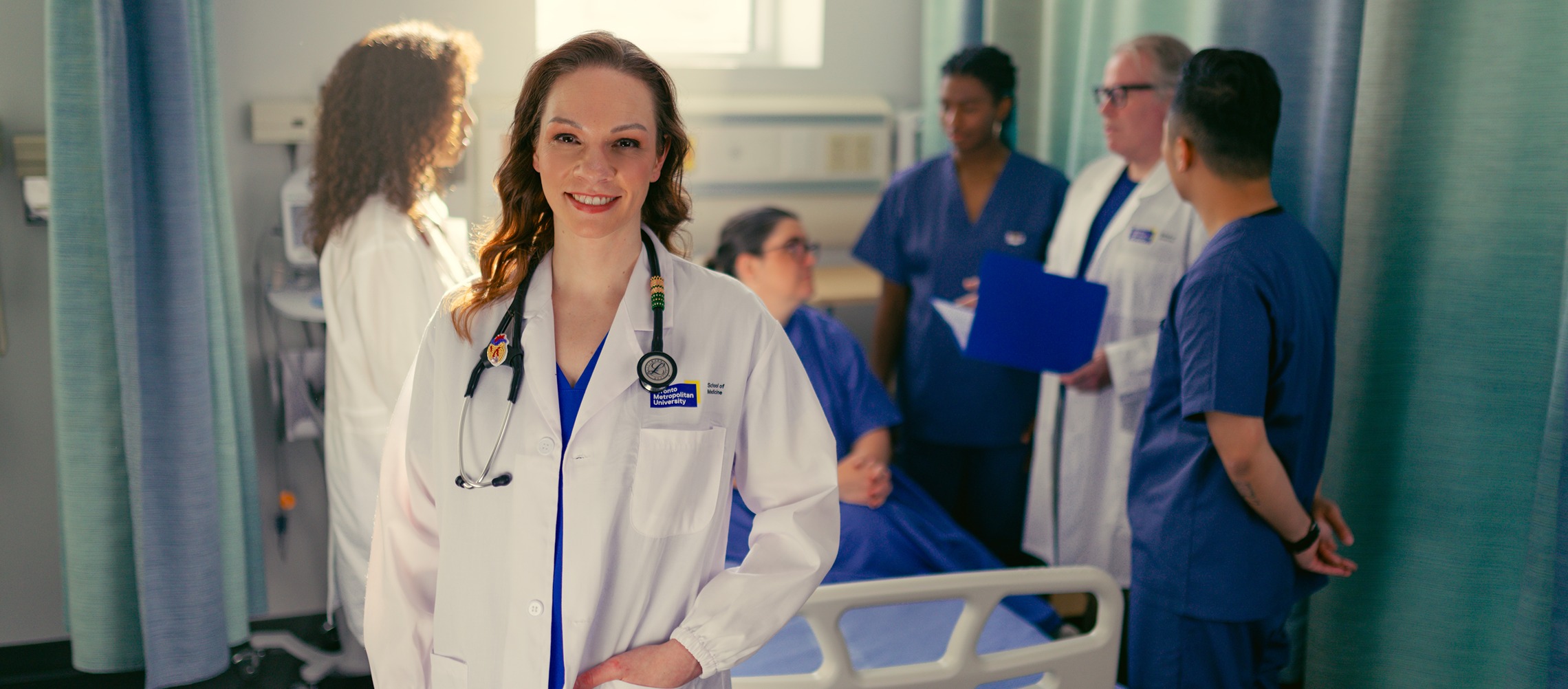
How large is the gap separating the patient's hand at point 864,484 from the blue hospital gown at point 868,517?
0.02 metres

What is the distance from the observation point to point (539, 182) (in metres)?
1.22

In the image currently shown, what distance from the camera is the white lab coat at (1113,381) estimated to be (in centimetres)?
229

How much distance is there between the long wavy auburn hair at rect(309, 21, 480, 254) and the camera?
202 centimetres

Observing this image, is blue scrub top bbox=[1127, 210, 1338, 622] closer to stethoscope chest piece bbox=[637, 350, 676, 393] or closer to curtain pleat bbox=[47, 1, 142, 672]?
stethoscope chest piece bbox=[637, 350, 676, 393]

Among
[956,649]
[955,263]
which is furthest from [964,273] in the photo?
[956,649]

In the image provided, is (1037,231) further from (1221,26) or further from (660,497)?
(660,497)

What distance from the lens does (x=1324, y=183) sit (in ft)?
6.33

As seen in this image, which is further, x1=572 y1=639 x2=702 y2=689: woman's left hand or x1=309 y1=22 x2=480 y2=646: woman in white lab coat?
x1=309 y1=22 x2=480 y2=646: woman in white lab coat

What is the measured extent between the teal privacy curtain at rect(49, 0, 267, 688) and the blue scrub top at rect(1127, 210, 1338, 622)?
191cm

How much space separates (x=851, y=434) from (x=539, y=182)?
4.30 feet

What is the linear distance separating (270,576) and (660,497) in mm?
2075

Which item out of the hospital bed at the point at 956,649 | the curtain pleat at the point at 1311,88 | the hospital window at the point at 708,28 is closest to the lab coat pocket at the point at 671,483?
the hospital bed at the point at 956,649

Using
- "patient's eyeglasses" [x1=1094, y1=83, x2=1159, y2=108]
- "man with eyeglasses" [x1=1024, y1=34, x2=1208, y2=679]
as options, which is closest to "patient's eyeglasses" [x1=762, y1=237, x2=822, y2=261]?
"man with eyeglasses" [x1=1024, y1=34, x2=1208, y2=679]

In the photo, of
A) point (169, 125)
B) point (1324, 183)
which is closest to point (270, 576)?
point (169, 125)
